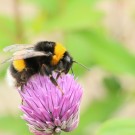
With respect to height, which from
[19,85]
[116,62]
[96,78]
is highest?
[19,85]

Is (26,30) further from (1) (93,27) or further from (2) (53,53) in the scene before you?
(2) (53,53)

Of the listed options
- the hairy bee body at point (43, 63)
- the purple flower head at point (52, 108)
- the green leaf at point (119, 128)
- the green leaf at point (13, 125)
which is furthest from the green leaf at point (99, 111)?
the green leaf at point (119, 128)

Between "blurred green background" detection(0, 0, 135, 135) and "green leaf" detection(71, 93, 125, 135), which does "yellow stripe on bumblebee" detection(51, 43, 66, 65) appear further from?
"green leaf" detection(71, 93, 125, 135)

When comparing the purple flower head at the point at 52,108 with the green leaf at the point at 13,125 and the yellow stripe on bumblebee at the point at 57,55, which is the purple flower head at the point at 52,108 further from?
the green leaf at the point at 13,125

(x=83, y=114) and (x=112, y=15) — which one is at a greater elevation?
(x=112, y=15)

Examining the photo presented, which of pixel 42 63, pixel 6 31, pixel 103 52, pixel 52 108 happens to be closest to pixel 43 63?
pixel 42 63

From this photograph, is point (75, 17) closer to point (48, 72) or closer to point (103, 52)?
point (103, 52)

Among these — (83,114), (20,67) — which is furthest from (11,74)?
(83,114)
